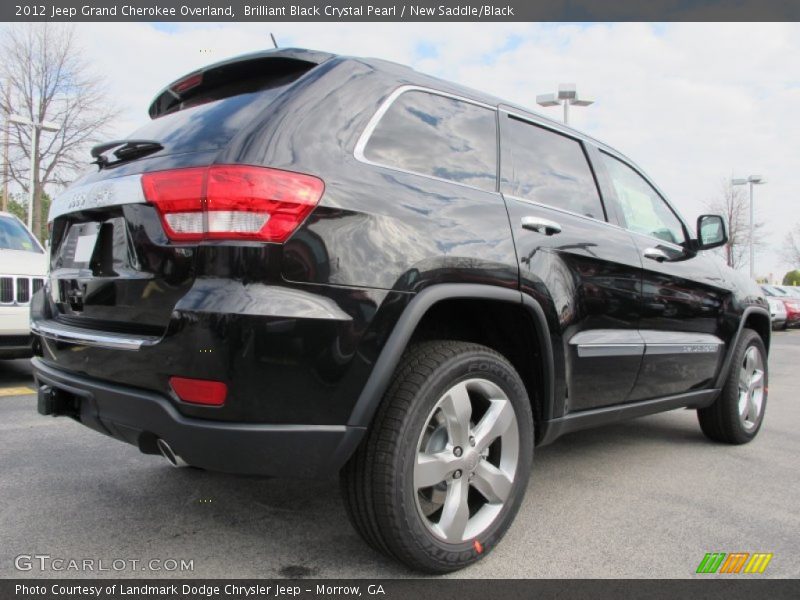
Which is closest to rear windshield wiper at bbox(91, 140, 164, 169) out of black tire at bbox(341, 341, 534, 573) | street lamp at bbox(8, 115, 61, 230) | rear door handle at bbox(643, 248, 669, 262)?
black tire at bbox(341, 341, 534, 573)

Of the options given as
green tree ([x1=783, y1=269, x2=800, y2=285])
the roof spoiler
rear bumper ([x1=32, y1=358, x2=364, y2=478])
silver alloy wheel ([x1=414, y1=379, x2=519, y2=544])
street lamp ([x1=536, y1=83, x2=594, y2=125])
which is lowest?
green tree ([x1=783, y1=269, x2=800, y2=285])

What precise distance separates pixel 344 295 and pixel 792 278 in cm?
6109

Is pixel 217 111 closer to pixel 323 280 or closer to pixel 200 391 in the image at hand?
pixel 323 280

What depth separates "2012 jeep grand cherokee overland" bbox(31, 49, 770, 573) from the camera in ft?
6.00

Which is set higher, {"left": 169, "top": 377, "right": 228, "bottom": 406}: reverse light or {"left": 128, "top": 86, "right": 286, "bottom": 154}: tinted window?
{"left": 128, "top": 86, "right": 286, "bottom": 154}: tinted window

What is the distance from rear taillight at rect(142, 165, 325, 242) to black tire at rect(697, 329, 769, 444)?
334 cm

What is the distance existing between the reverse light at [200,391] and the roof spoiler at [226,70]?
1.16 meters

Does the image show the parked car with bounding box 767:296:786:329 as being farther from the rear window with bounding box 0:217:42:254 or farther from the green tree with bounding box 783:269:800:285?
the green tree with bounding box 783:269:800:285

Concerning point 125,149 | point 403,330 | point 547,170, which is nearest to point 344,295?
point 403,330

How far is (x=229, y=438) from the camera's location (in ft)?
5.92

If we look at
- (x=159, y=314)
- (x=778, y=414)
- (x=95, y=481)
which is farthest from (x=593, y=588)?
(x=778, y=414)

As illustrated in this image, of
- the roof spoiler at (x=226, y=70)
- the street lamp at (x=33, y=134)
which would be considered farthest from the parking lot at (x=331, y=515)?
the street lamp at (x=33, y=134)

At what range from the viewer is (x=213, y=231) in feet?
6.05

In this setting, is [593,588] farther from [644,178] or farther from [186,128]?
[644,178]
